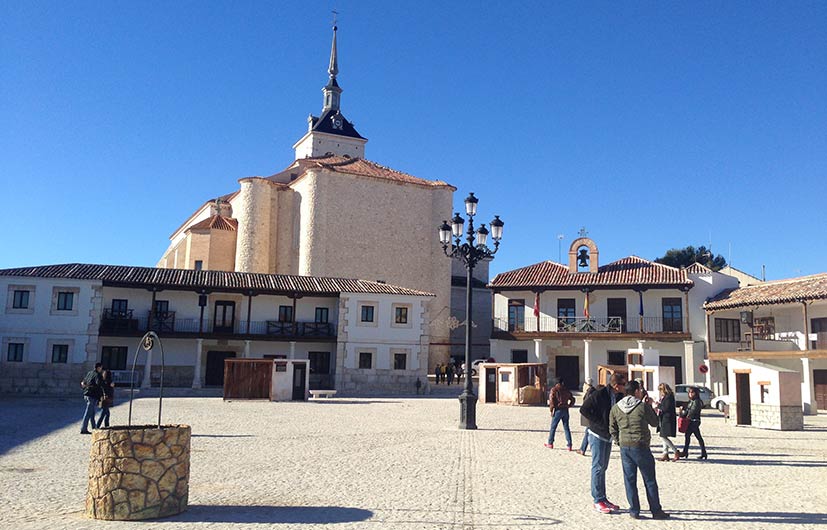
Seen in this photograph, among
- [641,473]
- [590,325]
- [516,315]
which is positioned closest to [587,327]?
[590,325]

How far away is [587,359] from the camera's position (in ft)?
108

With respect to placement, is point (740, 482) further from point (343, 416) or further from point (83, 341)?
point (83, 341)

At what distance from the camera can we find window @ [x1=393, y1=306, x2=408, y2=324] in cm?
3216

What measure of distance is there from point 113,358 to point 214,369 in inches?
172

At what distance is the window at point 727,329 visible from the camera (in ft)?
103

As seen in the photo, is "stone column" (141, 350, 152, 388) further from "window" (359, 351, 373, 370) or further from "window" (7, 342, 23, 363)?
"window" (359, 351, 373, 370)

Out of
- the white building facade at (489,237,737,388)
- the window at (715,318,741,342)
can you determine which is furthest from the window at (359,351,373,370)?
the window at (715,318,741,342)

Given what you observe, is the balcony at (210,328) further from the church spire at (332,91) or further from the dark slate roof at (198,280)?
the church spire at (332,91)

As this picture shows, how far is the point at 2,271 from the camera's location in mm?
28469

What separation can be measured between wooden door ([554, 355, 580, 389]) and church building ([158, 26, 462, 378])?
10.3 m

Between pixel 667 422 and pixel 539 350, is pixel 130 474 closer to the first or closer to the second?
pixel 667 422

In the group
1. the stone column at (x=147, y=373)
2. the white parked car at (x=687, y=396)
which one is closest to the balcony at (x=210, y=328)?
the stone column at (x=147, y=373)

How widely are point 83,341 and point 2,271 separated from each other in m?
4.37

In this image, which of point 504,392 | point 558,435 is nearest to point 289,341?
point 504,392
